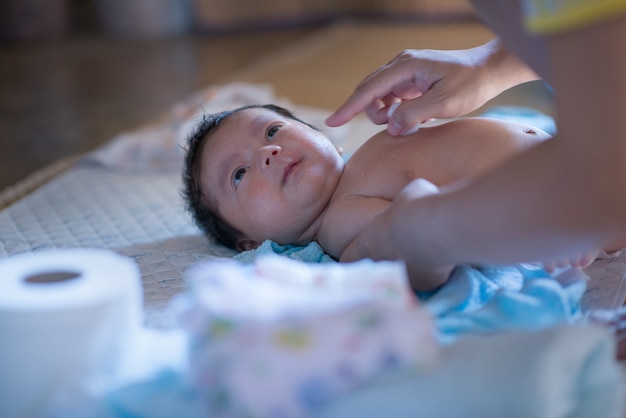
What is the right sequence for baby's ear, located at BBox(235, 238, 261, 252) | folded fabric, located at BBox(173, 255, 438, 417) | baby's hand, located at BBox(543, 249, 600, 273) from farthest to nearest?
baby's ear, located at BBox(235, 238, 261, 252)
baby's hand, located at BBox(543, 249, 600, 273)
folded fabric, located at BBox(173, 255, 438, 417)

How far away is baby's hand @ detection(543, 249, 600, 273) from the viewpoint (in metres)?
1.05

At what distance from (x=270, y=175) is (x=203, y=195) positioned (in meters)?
0.16

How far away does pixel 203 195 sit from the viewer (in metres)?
1.32

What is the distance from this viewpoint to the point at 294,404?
0.75m

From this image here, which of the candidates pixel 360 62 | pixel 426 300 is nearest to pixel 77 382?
pixel 426 300

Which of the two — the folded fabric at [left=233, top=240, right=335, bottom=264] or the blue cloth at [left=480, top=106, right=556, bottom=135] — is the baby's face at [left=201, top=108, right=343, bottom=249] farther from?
the blue cloth at [left=480, top=106, right=556, bottom=135]

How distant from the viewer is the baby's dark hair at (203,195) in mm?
1305

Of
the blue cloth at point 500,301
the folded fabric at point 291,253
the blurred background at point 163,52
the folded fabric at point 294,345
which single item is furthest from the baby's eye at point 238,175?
the blurred background at point 163,52

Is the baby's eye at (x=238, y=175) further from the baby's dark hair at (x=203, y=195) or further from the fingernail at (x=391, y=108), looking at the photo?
the fingernail at (x=391, y=108)

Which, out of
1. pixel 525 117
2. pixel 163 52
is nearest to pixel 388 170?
pixel 525 117

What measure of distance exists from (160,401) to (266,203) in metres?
0.45

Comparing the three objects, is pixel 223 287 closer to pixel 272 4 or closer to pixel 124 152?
pixel 124 152

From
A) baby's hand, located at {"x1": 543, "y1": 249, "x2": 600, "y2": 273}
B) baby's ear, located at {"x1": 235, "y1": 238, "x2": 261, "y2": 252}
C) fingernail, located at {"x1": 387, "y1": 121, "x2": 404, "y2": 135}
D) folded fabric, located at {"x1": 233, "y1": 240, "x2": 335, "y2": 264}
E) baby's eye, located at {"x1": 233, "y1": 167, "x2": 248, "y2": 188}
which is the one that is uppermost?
fingernail, located at {"x1": 387, "y1": 121, "x2": 404, "y2": 135}

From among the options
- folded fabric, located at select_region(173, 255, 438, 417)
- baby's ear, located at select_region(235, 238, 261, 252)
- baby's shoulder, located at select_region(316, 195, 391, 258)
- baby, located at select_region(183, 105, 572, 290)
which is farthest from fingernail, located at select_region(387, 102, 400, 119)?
folded fabric, located at select_region(173, 255, 438, 417)
